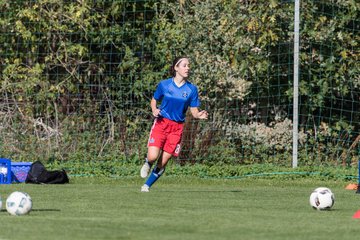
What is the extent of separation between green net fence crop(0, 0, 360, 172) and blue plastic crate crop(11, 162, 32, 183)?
2.65 metres

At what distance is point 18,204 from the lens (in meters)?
9.31

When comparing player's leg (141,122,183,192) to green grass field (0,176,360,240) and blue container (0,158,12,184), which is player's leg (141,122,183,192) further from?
blue container (0,158,12,184)

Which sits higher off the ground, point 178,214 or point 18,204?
point 18,204

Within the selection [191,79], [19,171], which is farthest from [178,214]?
[191,79]

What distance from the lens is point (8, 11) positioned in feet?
65.8

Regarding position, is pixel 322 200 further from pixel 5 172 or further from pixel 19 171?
pixel 19 171

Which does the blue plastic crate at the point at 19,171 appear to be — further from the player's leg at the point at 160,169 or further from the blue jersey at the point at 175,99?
the blue jersey at the point at 175,99

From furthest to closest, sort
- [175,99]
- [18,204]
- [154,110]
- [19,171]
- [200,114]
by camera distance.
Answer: [19,171] < [175,99] < [154,110] < [200,114] < [18,204]

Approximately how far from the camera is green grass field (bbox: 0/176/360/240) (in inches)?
312

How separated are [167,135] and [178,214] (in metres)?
4.17

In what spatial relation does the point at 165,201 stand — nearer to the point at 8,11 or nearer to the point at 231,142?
the point at 231,142

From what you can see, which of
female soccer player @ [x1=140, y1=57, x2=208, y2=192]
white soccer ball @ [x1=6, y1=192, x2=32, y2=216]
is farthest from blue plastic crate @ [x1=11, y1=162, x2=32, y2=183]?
white soccer ball @ [x1=6, y1=192, x2=32, y2=216]

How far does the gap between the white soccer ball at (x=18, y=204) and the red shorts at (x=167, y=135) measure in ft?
15.6

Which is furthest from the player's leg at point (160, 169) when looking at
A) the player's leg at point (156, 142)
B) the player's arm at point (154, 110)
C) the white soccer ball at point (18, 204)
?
the white soccer ball at point (18, 204)
